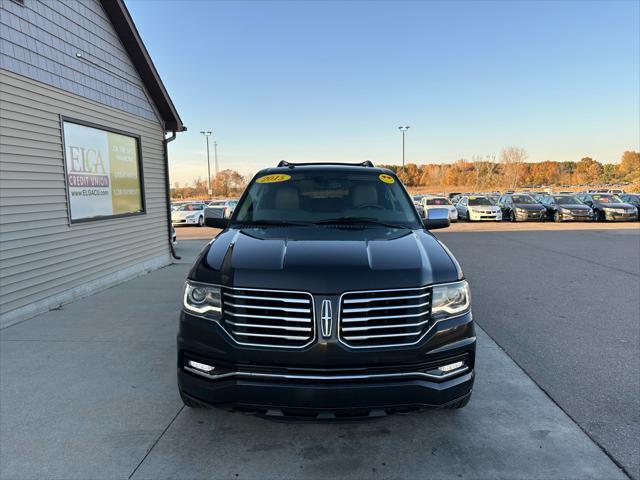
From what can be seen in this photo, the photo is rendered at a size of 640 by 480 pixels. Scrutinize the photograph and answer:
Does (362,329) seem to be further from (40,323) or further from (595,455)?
(40,323)

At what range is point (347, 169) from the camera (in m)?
4.30

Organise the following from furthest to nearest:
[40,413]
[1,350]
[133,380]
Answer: [1,350], [133,380], [40,413]

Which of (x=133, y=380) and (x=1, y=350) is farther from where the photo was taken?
(x=1, y=350)

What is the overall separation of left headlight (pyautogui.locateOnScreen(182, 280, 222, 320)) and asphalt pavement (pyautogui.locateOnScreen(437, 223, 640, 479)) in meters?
2.69

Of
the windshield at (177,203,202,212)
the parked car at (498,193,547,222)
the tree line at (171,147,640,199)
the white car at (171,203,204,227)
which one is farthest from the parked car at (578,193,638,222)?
the tree line at (171,147,640,199)

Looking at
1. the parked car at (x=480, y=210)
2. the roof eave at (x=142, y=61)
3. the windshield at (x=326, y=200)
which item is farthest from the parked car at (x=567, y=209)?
the windshield at (x=326, y=200)

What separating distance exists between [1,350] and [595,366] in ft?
20.0

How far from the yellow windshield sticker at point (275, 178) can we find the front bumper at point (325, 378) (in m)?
1.97

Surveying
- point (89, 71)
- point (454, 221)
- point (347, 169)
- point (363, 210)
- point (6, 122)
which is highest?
point (89, 71)

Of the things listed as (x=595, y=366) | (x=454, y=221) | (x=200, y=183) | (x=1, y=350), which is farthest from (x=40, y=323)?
(x=200, y=183)

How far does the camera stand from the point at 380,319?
2482 millimetres

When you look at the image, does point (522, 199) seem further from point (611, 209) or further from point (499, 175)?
point (499, 175)

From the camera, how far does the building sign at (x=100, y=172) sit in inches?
272

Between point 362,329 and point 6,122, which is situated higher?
point 6,122
